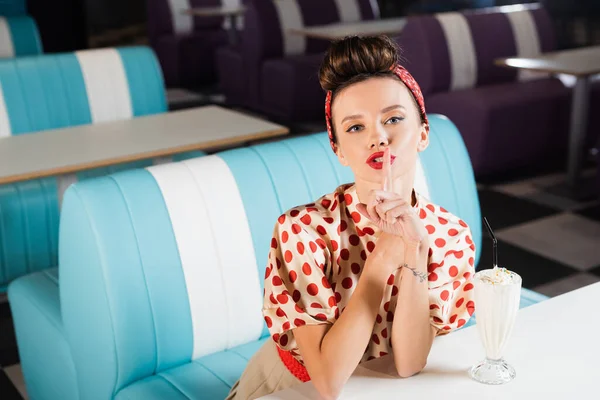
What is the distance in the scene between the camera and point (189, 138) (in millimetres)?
2920

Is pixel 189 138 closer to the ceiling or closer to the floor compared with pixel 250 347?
closer to the ceiling

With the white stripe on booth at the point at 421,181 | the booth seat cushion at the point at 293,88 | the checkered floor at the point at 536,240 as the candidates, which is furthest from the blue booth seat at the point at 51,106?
the booth seat cushion at the point at 293,88

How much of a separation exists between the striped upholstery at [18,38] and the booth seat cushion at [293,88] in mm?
1930

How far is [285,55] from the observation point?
6188 millimetres

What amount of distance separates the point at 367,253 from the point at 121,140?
1.82 m

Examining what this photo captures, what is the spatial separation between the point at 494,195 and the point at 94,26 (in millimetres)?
8266

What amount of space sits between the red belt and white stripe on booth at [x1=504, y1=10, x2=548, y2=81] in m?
4.02

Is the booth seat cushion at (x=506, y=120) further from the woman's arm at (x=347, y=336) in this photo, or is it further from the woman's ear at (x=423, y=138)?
the woman's arm at (x=347, y=336)

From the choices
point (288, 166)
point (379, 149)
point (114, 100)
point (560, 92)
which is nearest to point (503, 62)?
point (560, 92)

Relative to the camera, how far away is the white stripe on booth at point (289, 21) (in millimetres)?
6039

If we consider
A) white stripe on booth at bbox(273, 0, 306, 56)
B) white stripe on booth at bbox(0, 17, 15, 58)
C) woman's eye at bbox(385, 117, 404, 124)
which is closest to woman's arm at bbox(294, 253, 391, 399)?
woman's eye at bbox(385, 117, 404, 124)

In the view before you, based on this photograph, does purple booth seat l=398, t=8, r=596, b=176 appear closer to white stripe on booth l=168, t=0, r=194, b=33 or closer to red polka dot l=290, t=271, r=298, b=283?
white stripe on booth l=168, t=0, r=194, b=33

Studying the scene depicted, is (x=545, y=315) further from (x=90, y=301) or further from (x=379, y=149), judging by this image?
(x=90, y=301)

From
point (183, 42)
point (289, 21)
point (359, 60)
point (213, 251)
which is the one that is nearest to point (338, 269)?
point (359, 60)
